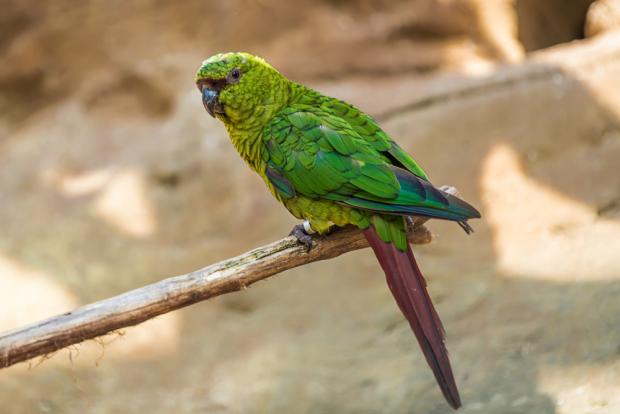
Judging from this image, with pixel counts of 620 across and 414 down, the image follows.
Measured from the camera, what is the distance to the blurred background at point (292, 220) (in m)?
4.73

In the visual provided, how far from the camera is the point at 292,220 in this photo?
19.5 feet

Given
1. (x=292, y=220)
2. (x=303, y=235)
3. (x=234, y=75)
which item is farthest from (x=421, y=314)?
(x=292, y=220)

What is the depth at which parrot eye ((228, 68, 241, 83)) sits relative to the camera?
11.2ft

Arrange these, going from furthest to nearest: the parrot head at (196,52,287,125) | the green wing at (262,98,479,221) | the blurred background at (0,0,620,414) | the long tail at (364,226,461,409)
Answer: the blurred background at (0,0,620,414), the parrot head at (196,52,287,125), the green wing at (262,98,479,221), the long tail at (364,226,461,409)

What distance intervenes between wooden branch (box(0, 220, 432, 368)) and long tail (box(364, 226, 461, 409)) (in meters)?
0.54

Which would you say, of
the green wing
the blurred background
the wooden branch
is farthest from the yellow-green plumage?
the blurred background

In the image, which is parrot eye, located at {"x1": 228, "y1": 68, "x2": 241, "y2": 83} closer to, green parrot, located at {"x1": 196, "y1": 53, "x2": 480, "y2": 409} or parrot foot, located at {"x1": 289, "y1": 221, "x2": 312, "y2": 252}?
green parrot, located at {"x1": 196, "y1": 53, "x2": 480, "y2": 409}

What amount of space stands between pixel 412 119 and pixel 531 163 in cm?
103

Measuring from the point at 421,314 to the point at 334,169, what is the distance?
2.47 feet

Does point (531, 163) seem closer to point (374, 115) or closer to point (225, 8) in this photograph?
point (374, 115)

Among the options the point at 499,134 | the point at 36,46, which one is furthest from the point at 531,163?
the point at 36,46

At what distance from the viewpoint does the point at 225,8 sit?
6449 millimetres

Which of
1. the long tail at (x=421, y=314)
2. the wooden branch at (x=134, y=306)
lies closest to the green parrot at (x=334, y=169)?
the long tail at (x=421, y=314)

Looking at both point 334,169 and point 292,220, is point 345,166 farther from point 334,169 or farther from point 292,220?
point 292,220
